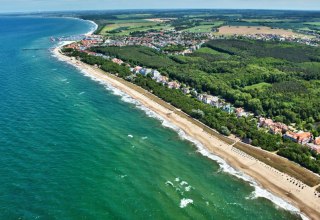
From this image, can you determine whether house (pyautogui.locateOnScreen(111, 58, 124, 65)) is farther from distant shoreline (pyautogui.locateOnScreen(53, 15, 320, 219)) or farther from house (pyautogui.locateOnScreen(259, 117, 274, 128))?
house (pyautogui.locateOnScreen(259, 117, 274, 128))

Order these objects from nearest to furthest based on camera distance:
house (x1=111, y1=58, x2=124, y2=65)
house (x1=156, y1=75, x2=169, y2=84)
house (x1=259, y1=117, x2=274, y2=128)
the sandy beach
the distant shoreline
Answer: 1. the distant shoreline
2. the sandy beach
3. house (x1=259, y1=117, x2=274, y2=128)
4. house (x1=156, y1=75, x2=169, y2=84)
5. house (x1=111, y1=58, x2=124, y2=65)

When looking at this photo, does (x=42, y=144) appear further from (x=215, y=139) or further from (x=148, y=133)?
(x=215, y=139)

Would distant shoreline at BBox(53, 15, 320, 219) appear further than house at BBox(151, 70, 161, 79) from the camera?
No

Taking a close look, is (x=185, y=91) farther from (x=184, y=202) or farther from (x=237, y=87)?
(x=184, y=202)

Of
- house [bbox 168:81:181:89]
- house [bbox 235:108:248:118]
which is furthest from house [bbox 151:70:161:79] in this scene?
house [bbox 235:108:248:118]

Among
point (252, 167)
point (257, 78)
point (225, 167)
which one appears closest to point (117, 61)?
point (257, 78)

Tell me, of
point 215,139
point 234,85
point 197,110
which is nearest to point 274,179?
point 215,139
